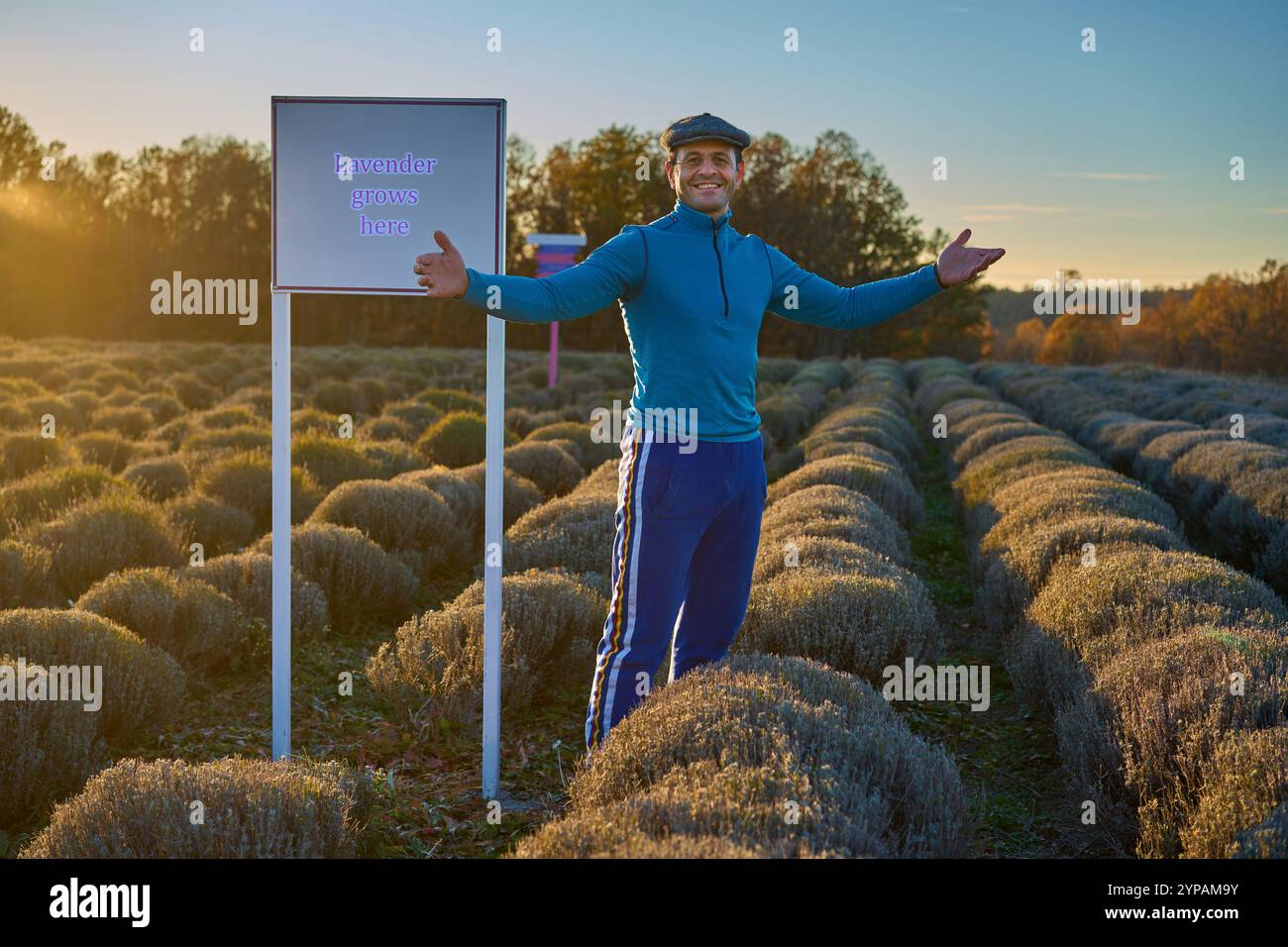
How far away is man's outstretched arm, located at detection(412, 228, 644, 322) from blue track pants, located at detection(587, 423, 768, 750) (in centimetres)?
45

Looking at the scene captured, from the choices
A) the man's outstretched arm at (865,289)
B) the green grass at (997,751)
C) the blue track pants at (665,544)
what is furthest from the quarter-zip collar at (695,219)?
the green grass at (997,751)

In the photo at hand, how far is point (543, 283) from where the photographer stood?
3.18 m

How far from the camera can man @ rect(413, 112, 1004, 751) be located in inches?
132

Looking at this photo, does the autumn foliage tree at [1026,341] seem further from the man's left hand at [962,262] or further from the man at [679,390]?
the man at [679,390]

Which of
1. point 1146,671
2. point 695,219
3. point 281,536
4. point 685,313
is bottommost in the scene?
point 1146,671

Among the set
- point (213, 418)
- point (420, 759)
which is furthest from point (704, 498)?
point (213, 418)

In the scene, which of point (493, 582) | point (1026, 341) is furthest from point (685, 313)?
point (1026, 341)

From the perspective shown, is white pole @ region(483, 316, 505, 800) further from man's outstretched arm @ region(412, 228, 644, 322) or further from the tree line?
the tree line

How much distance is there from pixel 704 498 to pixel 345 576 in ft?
13.0

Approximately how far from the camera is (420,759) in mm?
4645

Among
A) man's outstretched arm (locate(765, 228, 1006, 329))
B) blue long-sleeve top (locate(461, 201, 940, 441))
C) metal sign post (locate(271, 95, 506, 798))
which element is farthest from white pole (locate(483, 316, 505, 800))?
man's outstretched arm (locate(765, 228, 1006, 329))

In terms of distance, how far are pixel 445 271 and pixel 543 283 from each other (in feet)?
0.96

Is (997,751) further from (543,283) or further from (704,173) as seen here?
(543,283)

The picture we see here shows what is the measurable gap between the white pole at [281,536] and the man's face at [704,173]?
1.69 meters
